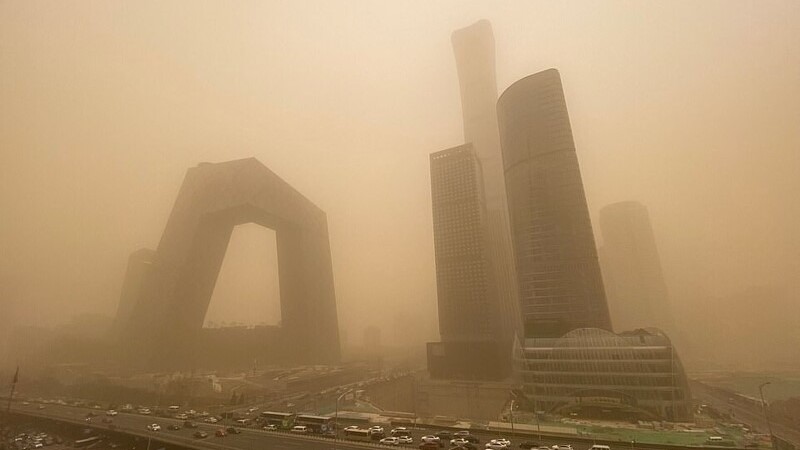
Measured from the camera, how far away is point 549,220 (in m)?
121

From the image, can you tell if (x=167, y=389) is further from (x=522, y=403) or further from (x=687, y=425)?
(x=687, y=425)

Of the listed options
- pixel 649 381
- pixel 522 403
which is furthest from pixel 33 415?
pixel 649 381

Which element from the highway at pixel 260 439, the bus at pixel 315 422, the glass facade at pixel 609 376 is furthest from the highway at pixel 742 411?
the bus at pixel 315 422

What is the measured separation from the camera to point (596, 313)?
11425 cm

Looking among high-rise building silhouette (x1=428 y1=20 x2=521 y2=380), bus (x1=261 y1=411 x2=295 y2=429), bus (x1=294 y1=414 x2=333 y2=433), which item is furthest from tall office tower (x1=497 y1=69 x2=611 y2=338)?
bus (x1=261 y1=411 x2=295 y2=429)

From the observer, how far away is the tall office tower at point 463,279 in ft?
469

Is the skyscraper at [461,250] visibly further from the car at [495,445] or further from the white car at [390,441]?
the car at [495,445]

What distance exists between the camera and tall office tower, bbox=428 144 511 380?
143 meters

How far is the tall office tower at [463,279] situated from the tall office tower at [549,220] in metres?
26.6

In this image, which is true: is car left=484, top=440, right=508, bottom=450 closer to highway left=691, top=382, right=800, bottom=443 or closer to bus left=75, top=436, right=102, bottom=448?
highway left=691, top=382, right=800, bottom=443

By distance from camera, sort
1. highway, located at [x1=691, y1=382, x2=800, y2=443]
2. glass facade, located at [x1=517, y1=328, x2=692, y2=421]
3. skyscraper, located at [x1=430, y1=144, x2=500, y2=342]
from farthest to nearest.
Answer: skyscraper, located at [x1=430, y1=144, x2=500, y2=342] → glass facade, located at [x1=517, y1=328, x2=692, y2=421] → highway, located at [x1=691, y1=382, x2=800, y2=443]

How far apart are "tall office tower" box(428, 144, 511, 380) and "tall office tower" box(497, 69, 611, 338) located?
87.4ft

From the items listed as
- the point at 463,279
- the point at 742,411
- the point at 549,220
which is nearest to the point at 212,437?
the point at 742,411

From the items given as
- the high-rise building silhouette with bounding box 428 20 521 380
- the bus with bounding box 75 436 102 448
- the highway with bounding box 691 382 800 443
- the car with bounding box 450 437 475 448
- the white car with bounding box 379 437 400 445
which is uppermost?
the high-rise building silhouette with bounding box 428 20 521 380
